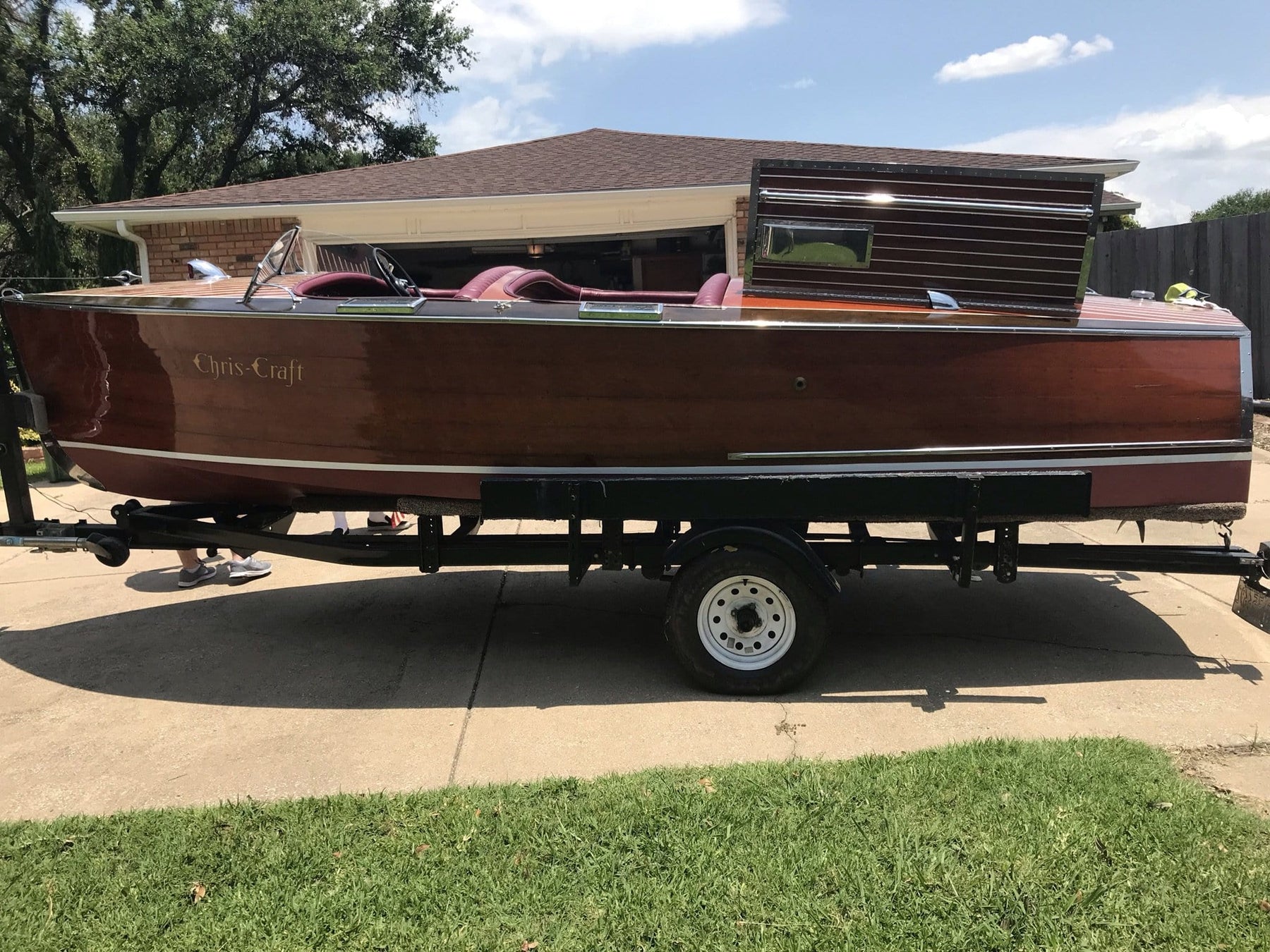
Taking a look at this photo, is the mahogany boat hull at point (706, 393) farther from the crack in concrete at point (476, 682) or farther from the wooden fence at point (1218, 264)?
the wooden fence at point (1218, 264)

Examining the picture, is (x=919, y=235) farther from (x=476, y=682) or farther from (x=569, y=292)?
(x=476, y=682)

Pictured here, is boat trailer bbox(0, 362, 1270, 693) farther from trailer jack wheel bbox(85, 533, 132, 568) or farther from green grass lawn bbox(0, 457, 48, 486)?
green grass lawn bbox(0, 457, 48, 486)

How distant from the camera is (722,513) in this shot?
13.5 ft

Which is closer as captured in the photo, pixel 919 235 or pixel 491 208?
pixel 919 235

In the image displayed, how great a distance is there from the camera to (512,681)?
4.46 m

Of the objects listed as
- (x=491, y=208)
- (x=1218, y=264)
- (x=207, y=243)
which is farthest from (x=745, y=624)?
(x=1218, y=264)

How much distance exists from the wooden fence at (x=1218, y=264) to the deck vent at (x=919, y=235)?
6740mm

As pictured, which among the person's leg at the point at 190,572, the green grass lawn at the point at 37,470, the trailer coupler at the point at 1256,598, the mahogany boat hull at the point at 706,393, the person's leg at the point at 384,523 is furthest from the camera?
the green grass lawn at the point at 37,470

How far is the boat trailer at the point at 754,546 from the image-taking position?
409cm

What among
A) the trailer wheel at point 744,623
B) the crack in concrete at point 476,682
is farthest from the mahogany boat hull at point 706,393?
the crack in concrete at point 476,682

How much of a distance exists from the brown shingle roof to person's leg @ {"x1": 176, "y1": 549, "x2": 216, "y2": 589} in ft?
15.0

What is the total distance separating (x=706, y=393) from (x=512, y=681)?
5.66 feet

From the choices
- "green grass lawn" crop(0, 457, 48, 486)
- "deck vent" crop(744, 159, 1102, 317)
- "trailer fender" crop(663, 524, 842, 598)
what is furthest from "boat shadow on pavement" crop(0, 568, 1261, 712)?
"green grass lawn" crop(0, 457, 48, 486)

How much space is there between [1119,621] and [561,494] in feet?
10.9
